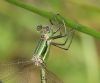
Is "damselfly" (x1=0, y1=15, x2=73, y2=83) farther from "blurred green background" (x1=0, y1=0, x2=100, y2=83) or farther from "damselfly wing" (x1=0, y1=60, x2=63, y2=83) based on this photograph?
"blurred green background" (x1=0, y1=0, x2=100, y2=83)

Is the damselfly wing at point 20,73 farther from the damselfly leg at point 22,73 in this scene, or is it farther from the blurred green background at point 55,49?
the blurred green background at point 55,49

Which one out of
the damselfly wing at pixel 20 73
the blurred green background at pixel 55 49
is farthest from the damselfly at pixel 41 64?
the blurred green background at pixel 55 49

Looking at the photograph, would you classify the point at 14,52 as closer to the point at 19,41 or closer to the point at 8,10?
the point at 19,41

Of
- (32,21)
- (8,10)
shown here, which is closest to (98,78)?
(32,21)

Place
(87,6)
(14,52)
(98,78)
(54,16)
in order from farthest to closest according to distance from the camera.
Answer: (14,52)
(98,78)
(87,6)
(54,16)

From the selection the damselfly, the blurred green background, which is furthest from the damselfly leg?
the blurred green background
